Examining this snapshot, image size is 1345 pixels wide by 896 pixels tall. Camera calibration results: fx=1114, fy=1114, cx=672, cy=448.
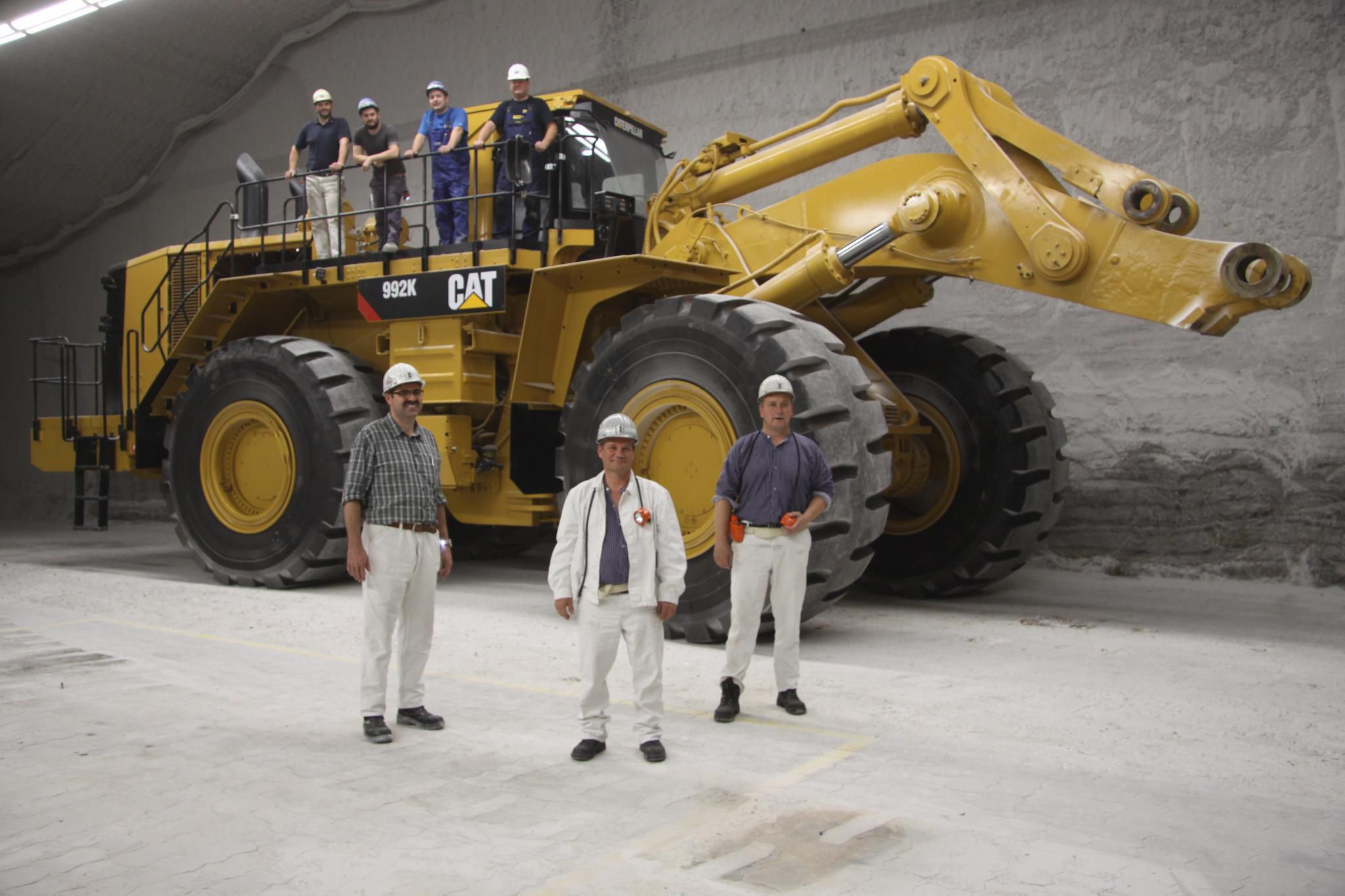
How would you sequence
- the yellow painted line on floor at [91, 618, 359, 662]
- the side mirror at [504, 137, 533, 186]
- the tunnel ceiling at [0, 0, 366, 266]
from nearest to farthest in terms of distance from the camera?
the yellow painted line on floor at [91, 618, 359, 662], the side mirror at [504, 137, 533, 186], the tunnel ceiling at [0, 0, 366, 266]

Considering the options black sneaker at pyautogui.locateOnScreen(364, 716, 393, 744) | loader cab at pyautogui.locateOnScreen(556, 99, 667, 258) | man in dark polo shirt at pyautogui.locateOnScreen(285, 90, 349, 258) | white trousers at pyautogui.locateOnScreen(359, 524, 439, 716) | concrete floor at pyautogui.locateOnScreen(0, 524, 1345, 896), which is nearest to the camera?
concrete floor at pyautogui.locateOnScreen(0, 524, 1345, 896)

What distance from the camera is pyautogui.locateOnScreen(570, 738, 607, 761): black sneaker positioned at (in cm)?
437

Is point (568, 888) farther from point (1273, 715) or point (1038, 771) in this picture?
point (1273, 715)

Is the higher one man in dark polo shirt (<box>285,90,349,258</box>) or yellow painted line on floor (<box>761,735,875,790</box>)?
man in dark polo shirt (<box>285,90,349,258</box>)

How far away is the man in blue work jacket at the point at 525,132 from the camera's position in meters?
8.65

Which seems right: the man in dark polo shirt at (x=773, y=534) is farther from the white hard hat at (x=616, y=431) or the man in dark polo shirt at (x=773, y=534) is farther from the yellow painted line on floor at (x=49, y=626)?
the yellow painted line on floor at (x=49, y=626)

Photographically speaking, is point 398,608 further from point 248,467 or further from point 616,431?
point 248,467

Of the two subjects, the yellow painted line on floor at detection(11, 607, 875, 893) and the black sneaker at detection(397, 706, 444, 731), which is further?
the black sneaker at detection(397, 706, 444, 731)

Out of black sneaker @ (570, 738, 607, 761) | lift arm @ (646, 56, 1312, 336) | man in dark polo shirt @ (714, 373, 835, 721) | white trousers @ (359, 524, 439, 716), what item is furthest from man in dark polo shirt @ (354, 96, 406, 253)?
black sneaker @ (570, 738, 607, 761)

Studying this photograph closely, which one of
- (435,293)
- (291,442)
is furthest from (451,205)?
(291,442)

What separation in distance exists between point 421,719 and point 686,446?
2818 mm

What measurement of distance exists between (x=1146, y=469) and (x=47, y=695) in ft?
28.3

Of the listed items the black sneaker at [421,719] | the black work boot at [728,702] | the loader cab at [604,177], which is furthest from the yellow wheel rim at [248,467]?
the black work boot at [728,702]

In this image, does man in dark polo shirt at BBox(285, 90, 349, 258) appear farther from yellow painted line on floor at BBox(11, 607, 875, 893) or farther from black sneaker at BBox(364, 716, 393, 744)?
black sneaker at BBox(364, 716, 393, 744)
